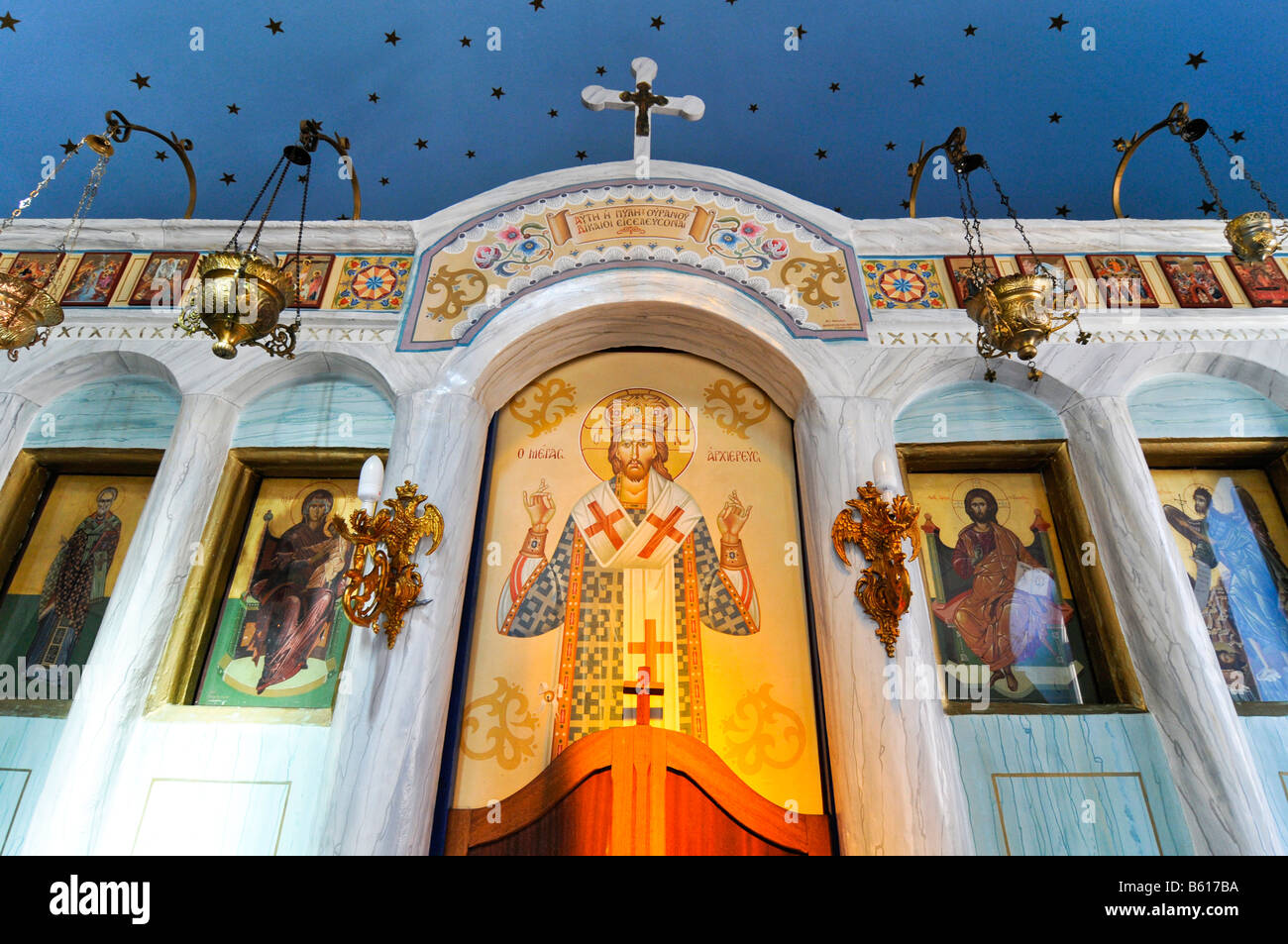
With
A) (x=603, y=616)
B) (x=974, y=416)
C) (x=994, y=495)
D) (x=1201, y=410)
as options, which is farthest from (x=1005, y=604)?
(x=603, y=616)

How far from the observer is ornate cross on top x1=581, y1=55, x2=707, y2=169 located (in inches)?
177

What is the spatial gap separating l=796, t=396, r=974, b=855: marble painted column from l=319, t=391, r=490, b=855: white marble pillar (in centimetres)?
207

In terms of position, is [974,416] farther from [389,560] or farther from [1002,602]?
[389,560]

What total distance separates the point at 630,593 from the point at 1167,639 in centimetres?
288

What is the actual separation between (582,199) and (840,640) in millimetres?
3490

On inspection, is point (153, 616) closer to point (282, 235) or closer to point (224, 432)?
point (224, 432)

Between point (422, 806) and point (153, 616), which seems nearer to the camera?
point (422, 806)

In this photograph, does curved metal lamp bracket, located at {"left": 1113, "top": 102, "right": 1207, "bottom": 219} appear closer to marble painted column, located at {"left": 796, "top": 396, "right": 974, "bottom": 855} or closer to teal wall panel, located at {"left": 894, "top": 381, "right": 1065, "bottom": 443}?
teal wall panel, located at {"left": 894, "top": 381, "right": 1065, "bottom": 443}

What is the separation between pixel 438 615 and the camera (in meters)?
3.99

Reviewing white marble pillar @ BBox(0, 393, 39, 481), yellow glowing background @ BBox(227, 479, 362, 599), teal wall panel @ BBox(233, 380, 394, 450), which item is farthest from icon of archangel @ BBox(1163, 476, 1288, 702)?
white marble pillar @ BBox(0, 393, 39, 481)

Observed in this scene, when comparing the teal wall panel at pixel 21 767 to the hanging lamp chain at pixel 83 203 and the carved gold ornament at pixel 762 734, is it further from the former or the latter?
the carved gold ornament at pixel 762 734

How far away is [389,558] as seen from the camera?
387cm
